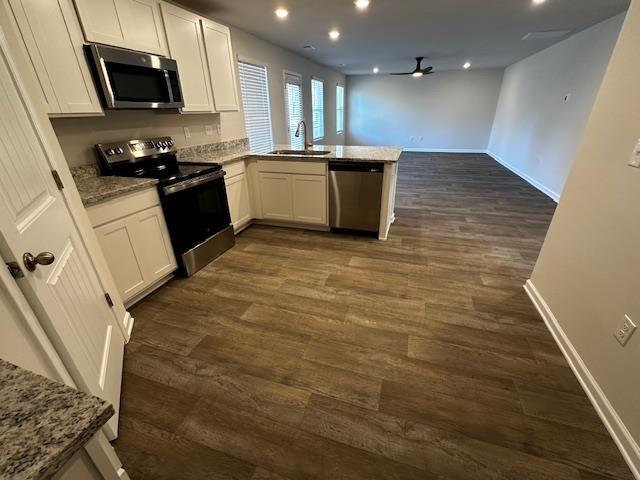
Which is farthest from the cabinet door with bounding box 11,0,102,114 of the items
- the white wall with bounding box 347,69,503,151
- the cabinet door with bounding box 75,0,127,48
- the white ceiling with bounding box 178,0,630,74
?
the white wall with bounding box 347,69,503,151

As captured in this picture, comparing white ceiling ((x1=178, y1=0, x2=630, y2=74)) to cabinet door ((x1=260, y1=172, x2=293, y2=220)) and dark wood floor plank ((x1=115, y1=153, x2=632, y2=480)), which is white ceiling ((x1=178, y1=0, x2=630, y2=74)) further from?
dark wood floor plank ((x1=115, y1=153, x2=632, y2=480))

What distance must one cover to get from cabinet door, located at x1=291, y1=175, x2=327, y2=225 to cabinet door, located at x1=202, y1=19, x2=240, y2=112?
115 centimetres

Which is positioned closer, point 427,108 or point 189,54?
point 189,54

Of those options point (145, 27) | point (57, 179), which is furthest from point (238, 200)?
point (57, 179)

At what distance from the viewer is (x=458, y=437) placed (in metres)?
1.31

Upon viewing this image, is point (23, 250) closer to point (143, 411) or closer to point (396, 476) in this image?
point (143, 411)

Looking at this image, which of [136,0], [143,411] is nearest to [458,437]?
[143,411]

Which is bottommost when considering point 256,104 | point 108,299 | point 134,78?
point 108,299

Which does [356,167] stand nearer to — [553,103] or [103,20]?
[103,20]

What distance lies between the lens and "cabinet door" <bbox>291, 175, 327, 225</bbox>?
10.8ft

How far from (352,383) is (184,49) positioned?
315 cm

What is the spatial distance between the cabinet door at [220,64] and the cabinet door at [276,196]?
2.97 feet

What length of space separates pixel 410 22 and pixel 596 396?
14.2ft

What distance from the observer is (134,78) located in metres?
2.23
